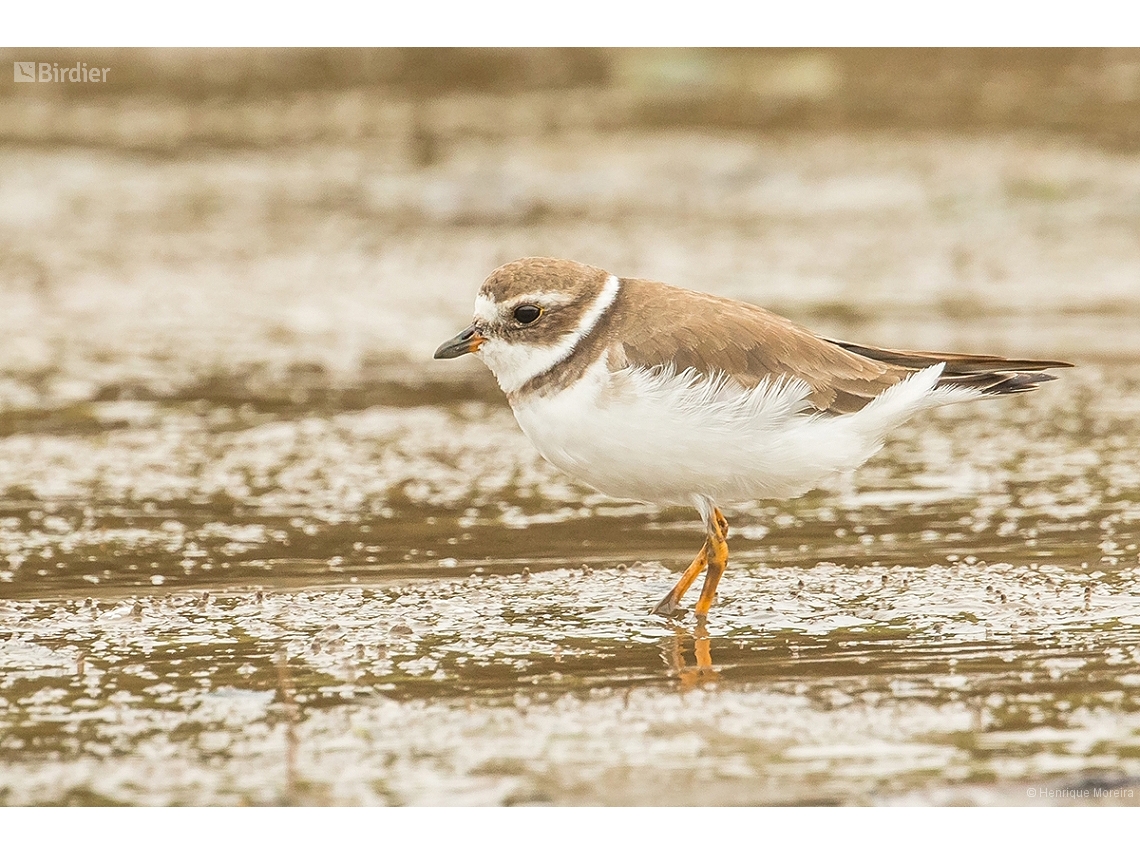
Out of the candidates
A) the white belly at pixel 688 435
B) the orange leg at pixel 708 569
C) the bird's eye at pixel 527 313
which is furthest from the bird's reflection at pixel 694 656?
the bird's eye at pixel 527 313

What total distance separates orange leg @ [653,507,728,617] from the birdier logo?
11.3 m

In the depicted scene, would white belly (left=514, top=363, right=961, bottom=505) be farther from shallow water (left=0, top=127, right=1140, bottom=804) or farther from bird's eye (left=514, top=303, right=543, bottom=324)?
shallow water (left=0, top=127, right=1140, bottom=804)

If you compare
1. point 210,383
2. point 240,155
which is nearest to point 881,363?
point 210,383

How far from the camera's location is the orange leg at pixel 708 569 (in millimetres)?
5652

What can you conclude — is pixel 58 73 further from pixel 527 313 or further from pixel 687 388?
pixel 687 388

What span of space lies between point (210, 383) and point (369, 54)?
7.57 meters

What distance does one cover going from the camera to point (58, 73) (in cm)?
1531

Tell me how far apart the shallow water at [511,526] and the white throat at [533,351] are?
0.82 metres

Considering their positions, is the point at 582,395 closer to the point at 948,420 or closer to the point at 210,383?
the point at 948,420

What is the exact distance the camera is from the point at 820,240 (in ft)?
42.0

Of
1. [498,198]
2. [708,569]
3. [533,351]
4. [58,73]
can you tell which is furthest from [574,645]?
[58,73]

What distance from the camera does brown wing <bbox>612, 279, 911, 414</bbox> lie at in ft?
18.4

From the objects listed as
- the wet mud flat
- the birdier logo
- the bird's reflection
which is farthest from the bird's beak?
the birdier logo

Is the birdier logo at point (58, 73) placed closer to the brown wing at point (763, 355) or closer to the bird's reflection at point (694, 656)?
the brown wing at point (763, 355)
